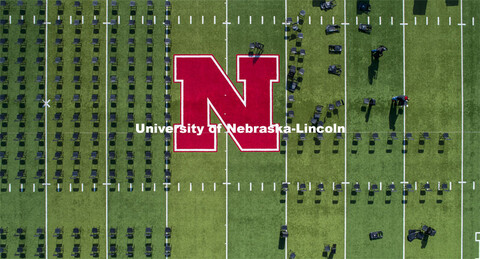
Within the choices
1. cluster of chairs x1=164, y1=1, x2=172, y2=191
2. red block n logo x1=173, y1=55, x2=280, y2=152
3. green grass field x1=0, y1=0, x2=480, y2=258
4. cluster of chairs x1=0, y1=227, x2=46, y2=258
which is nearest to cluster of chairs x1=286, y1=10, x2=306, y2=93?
green grass field x1=0, y1=0, x2=480, y2=258

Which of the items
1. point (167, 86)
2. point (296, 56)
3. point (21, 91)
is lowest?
point (21, 91)

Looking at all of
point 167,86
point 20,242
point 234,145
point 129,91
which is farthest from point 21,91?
point 234,145

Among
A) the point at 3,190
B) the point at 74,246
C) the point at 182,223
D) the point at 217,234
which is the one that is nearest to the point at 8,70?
the point at 3,190

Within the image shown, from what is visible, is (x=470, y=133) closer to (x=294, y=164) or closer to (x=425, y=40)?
(x=425, y=40)

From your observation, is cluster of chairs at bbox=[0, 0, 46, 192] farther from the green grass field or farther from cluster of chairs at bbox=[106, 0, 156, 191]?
cluster of chairs at bbox=[106, 0, 156, 191]

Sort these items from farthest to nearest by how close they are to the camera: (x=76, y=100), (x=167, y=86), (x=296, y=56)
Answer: (x=296, y=56)
(x=167, y=86)
(x=76, y=100)

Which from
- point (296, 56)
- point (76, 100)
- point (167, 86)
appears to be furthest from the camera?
point (296, 56)

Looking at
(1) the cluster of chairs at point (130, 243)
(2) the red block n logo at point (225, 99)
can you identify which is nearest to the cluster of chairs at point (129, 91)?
(2) the red block n logo at point (225, 99)

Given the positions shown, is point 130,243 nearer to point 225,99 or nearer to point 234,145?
point 234,145
